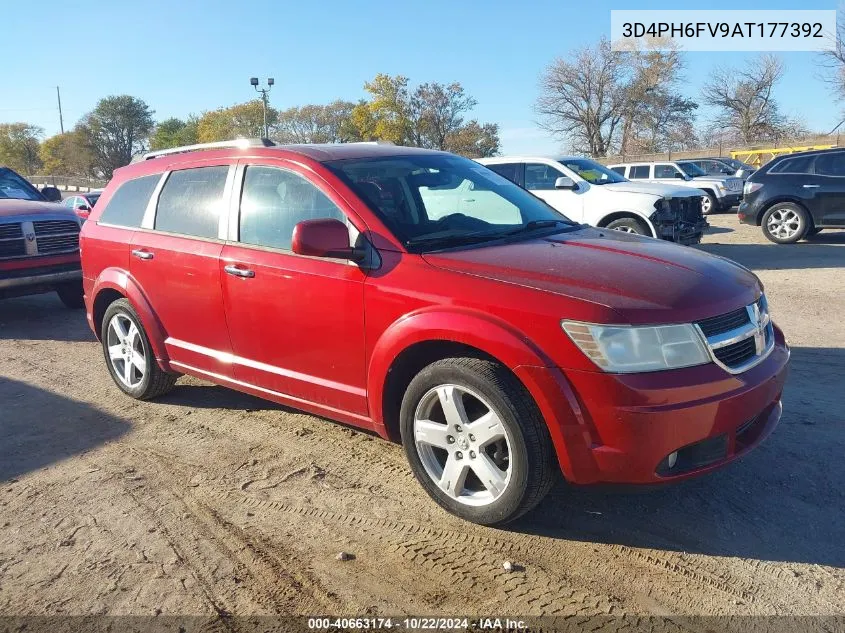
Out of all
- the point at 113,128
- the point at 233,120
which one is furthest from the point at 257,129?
the point at 113,128

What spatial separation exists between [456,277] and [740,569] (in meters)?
1.72

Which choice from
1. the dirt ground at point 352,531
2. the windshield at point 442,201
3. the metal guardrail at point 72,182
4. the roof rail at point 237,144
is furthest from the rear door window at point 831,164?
the metal guardrail at point 72,182

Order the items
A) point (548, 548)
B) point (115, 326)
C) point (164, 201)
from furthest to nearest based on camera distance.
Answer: point (115, 326) < point (164, 201) < point (548, 548)

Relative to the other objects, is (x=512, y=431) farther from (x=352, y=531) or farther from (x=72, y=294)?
(x=72, y=294)

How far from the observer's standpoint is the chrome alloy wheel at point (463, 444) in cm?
307

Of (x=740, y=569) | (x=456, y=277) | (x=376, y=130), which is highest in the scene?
(x=376, y=130)

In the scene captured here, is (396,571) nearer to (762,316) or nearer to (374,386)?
(374,386)

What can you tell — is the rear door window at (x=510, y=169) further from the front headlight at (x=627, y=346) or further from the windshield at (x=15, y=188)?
the front headlight at (x=627, y=346)

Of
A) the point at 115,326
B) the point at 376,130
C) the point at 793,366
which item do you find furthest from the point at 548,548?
the point at 376,130

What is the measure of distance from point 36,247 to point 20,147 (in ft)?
325

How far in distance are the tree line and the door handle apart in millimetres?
54800

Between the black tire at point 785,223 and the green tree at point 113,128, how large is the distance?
79.7 metres

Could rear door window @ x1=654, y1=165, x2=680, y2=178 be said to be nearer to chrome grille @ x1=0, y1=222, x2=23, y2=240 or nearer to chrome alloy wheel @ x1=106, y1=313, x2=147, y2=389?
chrome grille @ x1=0, y1=222, x2=23, y2=240

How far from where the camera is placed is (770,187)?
12.7m
